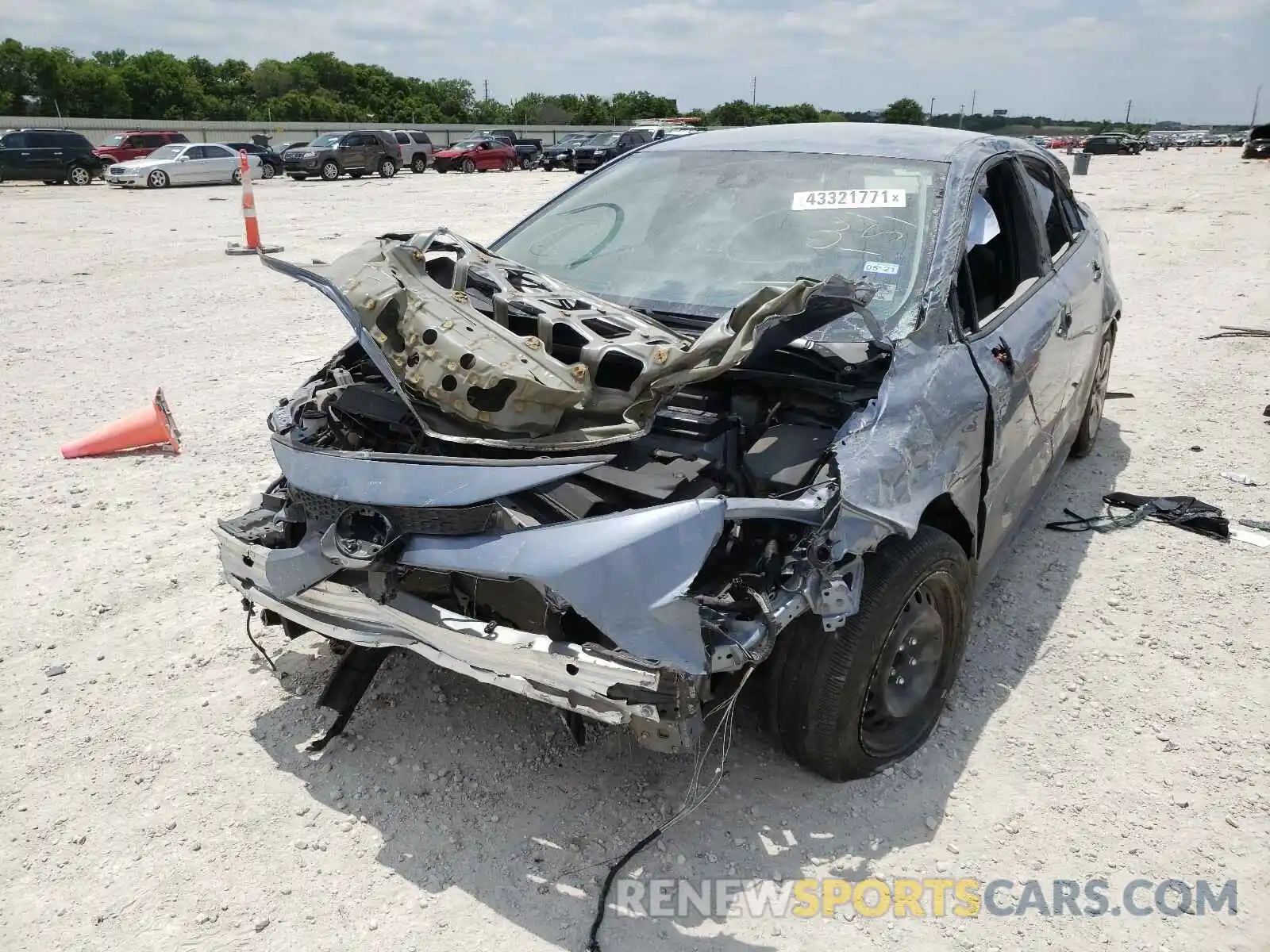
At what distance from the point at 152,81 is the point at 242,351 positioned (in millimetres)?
65829

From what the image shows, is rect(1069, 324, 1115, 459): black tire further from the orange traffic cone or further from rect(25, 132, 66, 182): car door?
rect(25, 132, 66, 182): car door

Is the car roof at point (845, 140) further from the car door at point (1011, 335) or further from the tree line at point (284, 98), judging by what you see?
the tree line at point (284, 98)

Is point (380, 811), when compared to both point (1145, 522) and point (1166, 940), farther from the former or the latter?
point (1145, 522)

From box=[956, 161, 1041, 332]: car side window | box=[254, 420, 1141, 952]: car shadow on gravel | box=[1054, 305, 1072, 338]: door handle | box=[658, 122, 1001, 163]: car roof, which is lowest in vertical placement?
box=[254, 420, 1141, 952]: car shadow on gravel

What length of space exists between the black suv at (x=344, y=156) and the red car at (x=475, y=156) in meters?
3.64

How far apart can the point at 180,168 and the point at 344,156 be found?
5463 mm

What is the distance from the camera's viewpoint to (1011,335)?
3.51 m

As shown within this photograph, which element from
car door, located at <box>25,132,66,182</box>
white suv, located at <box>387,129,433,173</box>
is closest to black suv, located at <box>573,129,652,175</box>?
white suv, located at <box>387,129,433,173</box>

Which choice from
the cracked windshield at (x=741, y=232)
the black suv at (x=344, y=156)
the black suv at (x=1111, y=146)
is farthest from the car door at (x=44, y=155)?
the black suv at (x=1111, y=146)

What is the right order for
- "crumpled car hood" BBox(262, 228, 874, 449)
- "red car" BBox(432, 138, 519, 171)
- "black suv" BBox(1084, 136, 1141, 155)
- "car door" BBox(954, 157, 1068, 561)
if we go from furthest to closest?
1. "black suv" BBox(1084, 136, 1141, 155)
2. "red car" BBox(432, 138, 519, 171)
3. "car door" BBox(954, 157, 1068, 561)
4. "crumpled car hood" BBox(262, 228, 874, 449)

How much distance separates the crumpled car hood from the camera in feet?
8.79

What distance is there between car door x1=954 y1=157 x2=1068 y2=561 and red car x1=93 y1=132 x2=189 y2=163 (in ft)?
99.8

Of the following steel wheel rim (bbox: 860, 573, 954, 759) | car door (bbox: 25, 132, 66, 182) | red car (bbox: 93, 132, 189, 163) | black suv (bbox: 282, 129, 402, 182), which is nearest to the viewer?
steel wheel rim (bbox: 860, 573, 954, 759)

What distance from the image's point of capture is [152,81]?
6184cm
